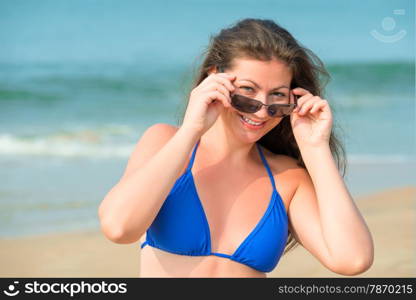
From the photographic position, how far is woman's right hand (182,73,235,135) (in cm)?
353

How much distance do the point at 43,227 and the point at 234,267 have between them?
4458mm

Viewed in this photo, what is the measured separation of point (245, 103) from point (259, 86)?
0.42 ft

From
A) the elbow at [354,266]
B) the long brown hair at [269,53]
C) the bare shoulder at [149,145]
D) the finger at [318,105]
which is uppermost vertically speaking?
the long brown hair at [269,53]

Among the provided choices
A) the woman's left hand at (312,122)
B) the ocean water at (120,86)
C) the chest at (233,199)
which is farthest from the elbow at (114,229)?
the ocean water at (120,86)

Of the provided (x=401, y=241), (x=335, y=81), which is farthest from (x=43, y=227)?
(x=335, y=81)

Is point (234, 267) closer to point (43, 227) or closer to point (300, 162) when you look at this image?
point (300, 162)

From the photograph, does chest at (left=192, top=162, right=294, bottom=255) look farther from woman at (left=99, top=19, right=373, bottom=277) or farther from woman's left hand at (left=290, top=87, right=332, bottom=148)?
woman's left hand at (left=290, top=87, right=332, bottom=148)

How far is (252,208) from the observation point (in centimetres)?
391

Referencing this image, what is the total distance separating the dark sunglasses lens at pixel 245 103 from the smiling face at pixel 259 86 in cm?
3

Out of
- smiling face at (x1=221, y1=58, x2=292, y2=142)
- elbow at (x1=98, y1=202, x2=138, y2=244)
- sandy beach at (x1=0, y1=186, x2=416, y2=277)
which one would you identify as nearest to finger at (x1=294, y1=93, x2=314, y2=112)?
smiling face at (x1=221, y1=58, x2=292, y2=142)

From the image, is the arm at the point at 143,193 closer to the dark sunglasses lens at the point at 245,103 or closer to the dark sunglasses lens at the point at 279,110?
the dark sunglasses lens at the point at 245,103

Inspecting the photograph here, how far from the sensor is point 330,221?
365 cm

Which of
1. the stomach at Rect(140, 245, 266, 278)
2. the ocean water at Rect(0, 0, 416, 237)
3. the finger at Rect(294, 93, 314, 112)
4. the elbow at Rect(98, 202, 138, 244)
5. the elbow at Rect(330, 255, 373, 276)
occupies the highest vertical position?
the ocean water at Rect(0, 0, 416, 237)

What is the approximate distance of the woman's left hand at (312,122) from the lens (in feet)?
12.5
